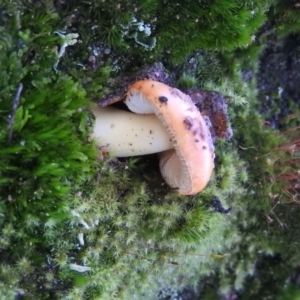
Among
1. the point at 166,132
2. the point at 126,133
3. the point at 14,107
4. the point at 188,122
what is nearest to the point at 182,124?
the point at 188,122

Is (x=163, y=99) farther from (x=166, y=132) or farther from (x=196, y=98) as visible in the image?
(x=196, y=98)

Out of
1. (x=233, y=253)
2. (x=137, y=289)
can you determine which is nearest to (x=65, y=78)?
(x=137, y=289)

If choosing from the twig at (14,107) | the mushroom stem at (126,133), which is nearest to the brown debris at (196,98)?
the mushroom stem at (126,133)

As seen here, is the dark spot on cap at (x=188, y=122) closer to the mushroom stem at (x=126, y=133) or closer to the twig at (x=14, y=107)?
the mushroom stem at (x=126, y=133)

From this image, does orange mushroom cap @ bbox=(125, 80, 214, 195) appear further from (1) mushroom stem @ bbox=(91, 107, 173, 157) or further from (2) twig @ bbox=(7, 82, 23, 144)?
(2) twig @ bbox=(7, 82, 23, 144)

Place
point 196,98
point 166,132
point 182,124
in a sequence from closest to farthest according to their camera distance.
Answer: point 182,124
point 166,132
point 196,98

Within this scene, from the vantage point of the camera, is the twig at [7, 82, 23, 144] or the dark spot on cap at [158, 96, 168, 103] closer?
the twig at [7, 82, 23, 144]

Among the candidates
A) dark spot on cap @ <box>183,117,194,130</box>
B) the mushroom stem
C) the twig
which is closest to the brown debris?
the mushroom stem
